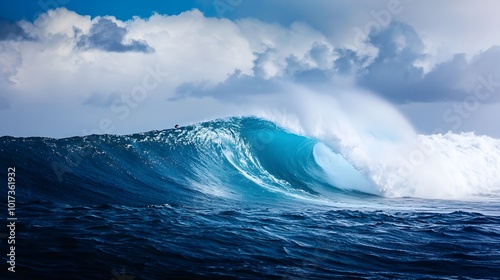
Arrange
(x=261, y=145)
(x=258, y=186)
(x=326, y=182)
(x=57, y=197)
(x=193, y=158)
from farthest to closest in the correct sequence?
(x=261, y=145) < (x=326, y=182) < (x=193, y=158) < (x=258, y=186) < (x=57, y=197)

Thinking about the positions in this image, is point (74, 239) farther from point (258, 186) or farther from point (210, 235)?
point (258, 186)

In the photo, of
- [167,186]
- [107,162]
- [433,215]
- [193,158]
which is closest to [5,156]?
[107,162]

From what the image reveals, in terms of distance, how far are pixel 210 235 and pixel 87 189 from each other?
5.61 m

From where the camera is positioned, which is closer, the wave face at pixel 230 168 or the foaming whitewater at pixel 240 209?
the foaming whitewater at pixel 240 209

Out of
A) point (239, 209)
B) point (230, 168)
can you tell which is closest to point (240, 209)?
point (239, 209)

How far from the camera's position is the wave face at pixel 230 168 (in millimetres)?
12617

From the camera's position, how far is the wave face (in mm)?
12617

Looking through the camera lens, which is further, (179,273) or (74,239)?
(74,239)

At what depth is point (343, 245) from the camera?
7.55 meters

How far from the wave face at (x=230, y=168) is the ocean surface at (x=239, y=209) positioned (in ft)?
0.22

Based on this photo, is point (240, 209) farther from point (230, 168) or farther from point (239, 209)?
point (230, 168)

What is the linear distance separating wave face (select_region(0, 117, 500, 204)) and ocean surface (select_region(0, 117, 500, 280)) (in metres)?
0.07

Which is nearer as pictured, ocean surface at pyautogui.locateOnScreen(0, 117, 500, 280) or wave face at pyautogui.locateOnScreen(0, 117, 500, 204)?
ocean surface at pyautogui.locateOnScreen(0, 117, 500, 280)

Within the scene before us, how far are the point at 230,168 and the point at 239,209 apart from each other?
6.30 m
